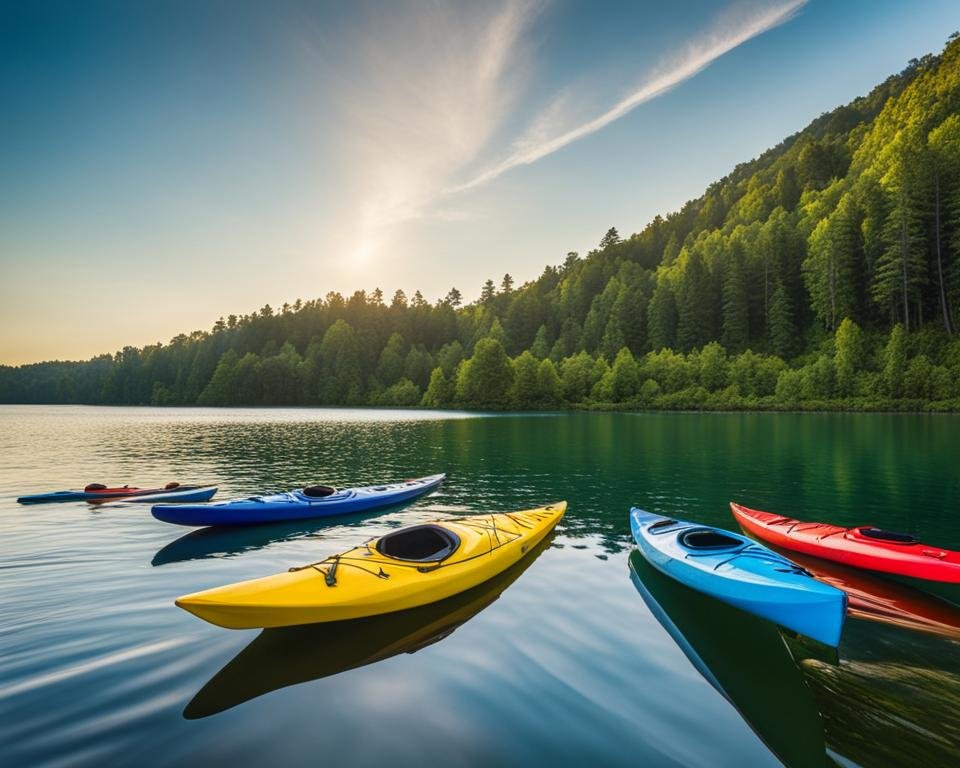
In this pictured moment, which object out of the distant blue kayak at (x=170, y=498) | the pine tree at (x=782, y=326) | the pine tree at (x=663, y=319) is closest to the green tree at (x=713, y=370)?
the pine tree at (x=782, y=326)

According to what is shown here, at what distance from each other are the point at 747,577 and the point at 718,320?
4379 inches

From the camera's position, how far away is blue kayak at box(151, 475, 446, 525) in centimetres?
1473

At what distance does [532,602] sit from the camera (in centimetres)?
1009

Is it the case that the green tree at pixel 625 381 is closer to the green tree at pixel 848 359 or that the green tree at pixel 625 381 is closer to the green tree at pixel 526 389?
the green tree at pixel 526 389

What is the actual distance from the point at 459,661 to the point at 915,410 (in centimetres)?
7640

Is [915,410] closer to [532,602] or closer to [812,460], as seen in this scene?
[812,460]

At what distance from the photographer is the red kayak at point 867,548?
9.47 metres

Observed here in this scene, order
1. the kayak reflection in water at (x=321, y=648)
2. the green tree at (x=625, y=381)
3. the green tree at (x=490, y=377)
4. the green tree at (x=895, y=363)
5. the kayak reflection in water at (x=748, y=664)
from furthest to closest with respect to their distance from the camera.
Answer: the green tree at (x=490, y=377)
the green tree at (x=625, y=381)
the green tree at (x=895, y=363)
the kayak reflection in water at (x=321, y=648)
the kayak reflection in water at (x=748, y=664)

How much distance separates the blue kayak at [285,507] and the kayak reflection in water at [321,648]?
A: 305 inches

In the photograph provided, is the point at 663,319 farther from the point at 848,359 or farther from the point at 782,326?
the point at 848,359

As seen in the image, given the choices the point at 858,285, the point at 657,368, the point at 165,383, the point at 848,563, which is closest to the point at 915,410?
the point at 858,285

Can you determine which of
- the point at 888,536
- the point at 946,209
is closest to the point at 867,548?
the point at 888,536

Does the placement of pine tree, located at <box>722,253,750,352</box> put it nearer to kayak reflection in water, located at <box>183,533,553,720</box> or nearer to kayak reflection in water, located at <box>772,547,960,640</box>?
kayak reflection in water, located at <box>772,547,960,640</box>

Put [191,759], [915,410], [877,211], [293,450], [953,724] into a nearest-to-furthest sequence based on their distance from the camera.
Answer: [191,759] → [953,724] → [293,450] → [915,410] → [877,211]
